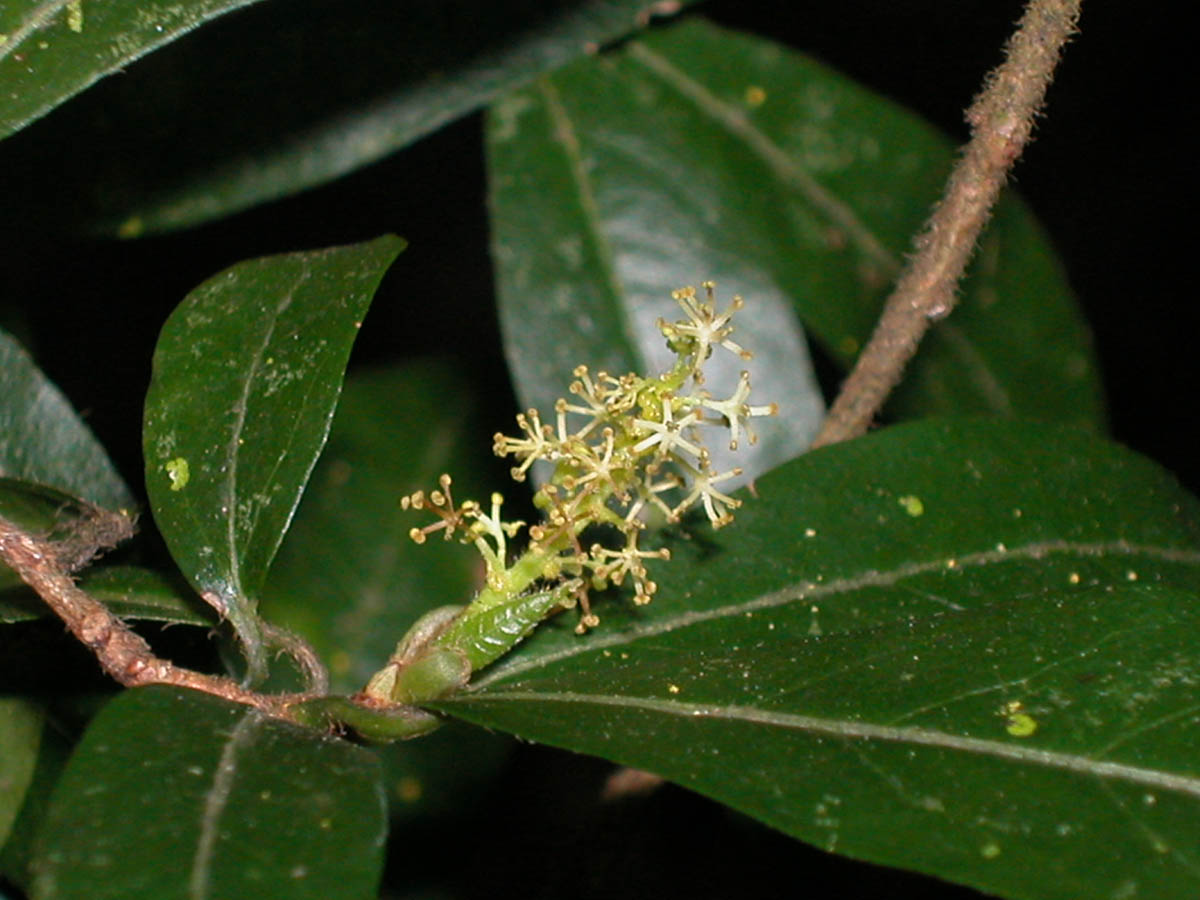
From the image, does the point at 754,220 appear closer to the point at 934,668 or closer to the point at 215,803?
the point at 934,668

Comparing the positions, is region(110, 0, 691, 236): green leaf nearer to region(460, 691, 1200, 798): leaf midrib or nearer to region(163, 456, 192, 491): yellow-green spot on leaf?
region(163, 456, 192, 491): yellow-green spot on leaf

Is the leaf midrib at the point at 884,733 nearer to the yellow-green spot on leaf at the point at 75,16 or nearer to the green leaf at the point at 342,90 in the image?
the yellow-green spot on leaf at the point at 75,16

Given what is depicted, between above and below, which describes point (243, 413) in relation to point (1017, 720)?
above

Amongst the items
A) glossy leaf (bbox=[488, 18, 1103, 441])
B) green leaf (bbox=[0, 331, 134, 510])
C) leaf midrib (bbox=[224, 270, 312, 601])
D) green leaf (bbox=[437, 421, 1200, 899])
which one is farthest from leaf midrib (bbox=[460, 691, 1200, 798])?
glossy leaf (bbox=[488, 18, 1103, 441])

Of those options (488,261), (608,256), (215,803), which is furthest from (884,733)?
(488,261)

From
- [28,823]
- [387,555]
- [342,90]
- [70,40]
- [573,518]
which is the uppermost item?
[70,40]

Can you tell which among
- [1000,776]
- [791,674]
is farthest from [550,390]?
[1000,776]
